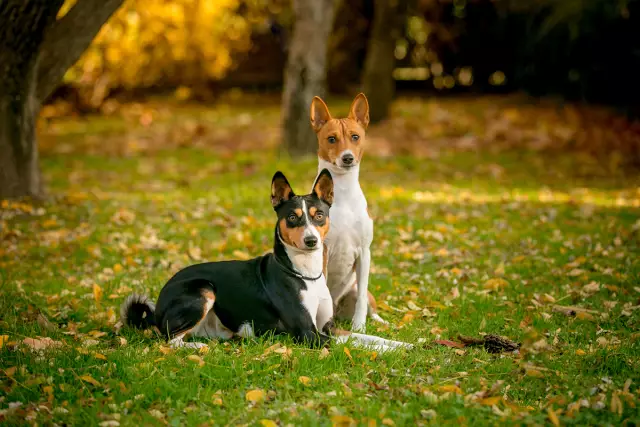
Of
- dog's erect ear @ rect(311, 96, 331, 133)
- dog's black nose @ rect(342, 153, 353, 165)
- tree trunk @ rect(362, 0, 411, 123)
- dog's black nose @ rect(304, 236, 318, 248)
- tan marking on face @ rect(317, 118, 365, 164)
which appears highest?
tree trunk @ rect(362, 0, 411, 123)

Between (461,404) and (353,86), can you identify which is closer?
(461,404)

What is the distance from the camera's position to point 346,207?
557 centimetres

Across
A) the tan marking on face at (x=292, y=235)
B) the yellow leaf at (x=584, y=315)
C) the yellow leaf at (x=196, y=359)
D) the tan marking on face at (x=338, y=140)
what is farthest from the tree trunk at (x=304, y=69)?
the yellow leaf at (x=196, y=359)

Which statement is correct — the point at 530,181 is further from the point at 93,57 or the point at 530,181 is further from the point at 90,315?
the point at 93,57

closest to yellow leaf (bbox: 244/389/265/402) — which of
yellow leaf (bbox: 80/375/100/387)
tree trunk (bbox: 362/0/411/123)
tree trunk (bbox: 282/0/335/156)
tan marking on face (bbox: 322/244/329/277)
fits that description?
yellow leaf (bbox: 80/375/100/387)

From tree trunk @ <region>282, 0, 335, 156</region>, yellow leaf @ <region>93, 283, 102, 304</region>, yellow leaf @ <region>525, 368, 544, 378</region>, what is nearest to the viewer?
yellow leaf @ <region>525, 368, 544, 378</region>

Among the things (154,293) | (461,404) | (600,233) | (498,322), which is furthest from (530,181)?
(461,404)

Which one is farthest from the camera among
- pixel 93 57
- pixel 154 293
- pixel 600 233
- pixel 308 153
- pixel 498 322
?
pixel 93 57

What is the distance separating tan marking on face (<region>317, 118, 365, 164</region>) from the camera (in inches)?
218

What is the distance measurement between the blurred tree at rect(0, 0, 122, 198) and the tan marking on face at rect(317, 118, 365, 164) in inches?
159

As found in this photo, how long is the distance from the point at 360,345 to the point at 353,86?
1680 centimetres

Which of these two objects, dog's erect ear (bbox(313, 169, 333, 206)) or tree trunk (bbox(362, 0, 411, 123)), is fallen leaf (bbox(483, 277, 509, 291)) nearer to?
dog's erect ear (bbox(313, 169, 333, 206))

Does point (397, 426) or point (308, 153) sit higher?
point (308, 153)

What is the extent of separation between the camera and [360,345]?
5.27 metres
